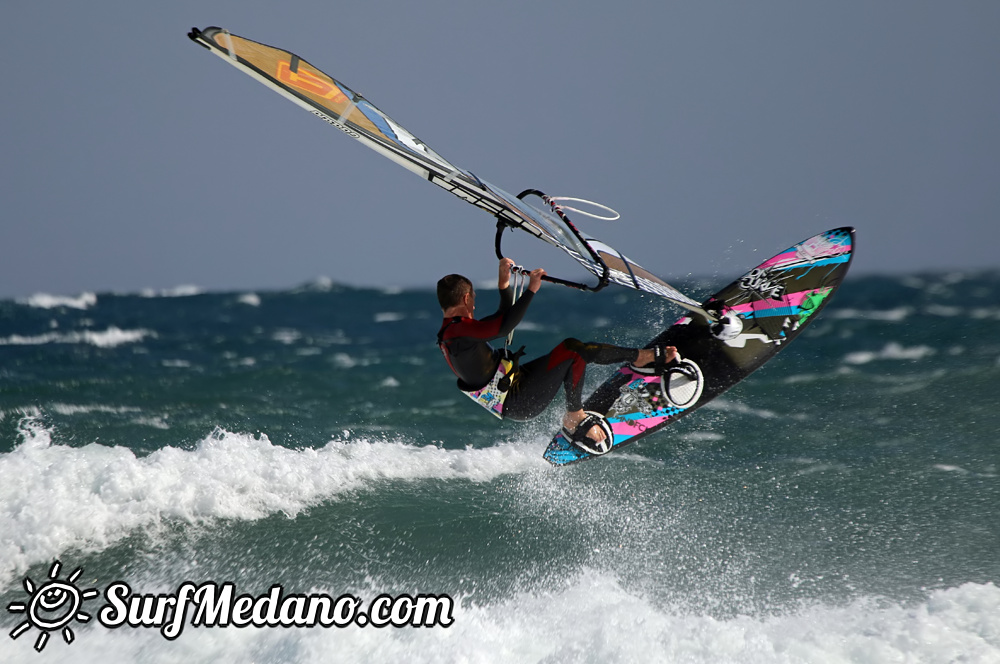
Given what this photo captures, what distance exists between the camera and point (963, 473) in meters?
6.23

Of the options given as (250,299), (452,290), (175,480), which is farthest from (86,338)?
(452,290)

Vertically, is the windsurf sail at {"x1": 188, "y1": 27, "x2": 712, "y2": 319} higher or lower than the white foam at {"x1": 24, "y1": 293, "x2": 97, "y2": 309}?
higher

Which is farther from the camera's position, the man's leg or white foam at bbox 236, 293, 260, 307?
white foam at bbox 236, 293, 260, 307

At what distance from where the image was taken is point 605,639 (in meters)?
4.00

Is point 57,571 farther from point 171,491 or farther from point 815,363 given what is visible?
point 815,363

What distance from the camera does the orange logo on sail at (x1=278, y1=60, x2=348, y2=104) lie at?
306 cm

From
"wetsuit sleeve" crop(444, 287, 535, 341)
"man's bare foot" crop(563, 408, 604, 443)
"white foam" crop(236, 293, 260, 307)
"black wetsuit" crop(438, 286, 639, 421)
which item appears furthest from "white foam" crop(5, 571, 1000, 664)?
"white foam" crop(236, 293, 260, 307)

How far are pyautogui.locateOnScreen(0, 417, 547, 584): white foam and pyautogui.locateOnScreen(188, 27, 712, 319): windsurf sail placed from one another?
2857 mm

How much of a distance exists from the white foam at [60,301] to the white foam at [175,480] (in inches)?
431

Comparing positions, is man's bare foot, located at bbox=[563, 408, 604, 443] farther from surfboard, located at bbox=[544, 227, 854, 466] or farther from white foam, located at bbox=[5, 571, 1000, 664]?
white foam, located at bbox=[5, 571, 1000, 664]

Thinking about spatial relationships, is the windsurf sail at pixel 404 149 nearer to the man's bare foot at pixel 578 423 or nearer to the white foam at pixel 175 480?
the man's bare foot at pixel 578 423

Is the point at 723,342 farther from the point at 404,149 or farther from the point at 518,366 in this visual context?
the point at 404,149

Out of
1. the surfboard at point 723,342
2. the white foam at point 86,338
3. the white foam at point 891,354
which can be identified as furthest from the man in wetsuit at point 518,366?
the white foam at point 86,338

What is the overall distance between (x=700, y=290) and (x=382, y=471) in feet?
9.85
